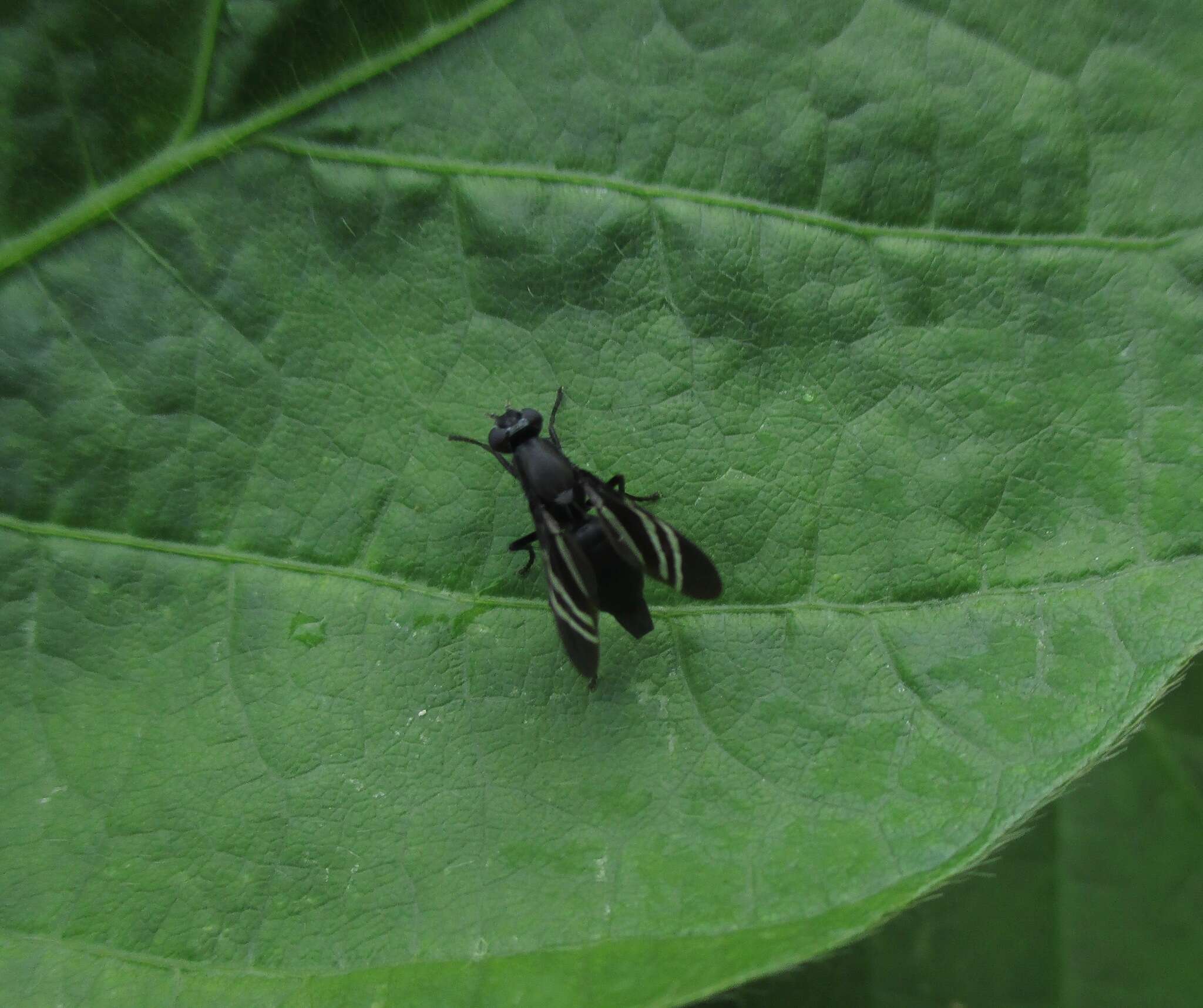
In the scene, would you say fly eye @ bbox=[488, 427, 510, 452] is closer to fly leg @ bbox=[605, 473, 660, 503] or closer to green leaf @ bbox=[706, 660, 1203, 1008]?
fly leg @ bbox=[605, 473, 660, 503]

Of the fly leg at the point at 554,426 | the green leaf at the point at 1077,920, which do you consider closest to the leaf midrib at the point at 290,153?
the fly leg at the point at 554,426

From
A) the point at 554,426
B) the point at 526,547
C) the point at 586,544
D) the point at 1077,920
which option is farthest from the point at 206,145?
the point at 1077,920

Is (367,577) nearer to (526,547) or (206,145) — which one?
(526,547)

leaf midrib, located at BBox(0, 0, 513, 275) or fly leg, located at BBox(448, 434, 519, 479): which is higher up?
leaf midrib, located at BBox(0, 0, 513, 275)

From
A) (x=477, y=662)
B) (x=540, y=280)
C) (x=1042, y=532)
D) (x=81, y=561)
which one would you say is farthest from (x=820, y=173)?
(x=81, y=561)

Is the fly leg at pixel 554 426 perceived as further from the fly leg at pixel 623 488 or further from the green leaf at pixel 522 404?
the fly leg at pixel 623 488

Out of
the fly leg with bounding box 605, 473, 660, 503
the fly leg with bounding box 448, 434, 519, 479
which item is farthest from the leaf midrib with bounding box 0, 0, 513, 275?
the fly leg with bounding box 605, 473, 660, 503
